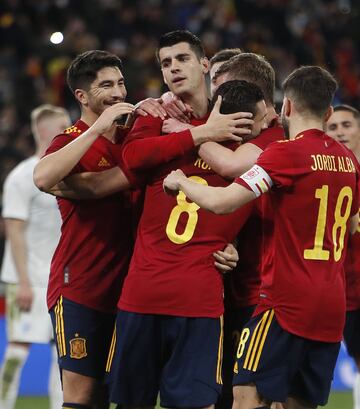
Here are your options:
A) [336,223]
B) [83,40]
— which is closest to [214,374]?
[336,223]

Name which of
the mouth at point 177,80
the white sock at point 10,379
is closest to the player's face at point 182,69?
the mouth at point 177,80

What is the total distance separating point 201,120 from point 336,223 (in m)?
0.92

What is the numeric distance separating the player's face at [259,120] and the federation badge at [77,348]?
55.3 inches

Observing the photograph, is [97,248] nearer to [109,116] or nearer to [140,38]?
[109,116]

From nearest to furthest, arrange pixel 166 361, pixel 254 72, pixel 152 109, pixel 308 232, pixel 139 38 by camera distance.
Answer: pixel 308 232 < pixel 166 361 < pixel 152 109 < pixel 254 72 < pixel 139 38

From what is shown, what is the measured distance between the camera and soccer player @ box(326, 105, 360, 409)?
6727 millimetres

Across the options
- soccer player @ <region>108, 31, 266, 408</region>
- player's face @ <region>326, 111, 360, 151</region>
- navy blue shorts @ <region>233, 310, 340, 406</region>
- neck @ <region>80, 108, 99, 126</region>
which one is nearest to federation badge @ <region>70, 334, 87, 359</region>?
soccer player @ <region>108, 31, 266, 408</region>

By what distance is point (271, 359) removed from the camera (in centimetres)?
500

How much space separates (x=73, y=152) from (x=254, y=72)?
3.53 ft

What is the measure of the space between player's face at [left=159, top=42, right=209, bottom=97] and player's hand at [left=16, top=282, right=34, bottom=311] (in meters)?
A: 2.98

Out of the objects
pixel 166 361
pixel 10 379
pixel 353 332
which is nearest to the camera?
pixel 166 361

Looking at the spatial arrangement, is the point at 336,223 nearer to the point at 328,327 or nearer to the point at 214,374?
the point at 328,327

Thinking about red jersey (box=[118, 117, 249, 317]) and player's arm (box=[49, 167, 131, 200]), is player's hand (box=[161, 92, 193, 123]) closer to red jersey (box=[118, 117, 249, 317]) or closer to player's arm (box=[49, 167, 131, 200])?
red jersey (box=[118, 117, 249, 317])

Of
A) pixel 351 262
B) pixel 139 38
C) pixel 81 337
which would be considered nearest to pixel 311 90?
pixel 81 337
